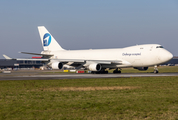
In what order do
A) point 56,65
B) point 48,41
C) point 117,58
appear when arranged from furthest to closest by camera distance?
point 48,41 → point 117,58 → point 56,65

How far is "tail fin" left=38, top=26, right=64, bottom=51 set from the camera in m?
60.1

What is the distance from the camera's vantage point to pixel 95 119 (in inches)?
391

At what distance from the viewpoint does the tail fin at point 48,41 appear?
60.1 metres

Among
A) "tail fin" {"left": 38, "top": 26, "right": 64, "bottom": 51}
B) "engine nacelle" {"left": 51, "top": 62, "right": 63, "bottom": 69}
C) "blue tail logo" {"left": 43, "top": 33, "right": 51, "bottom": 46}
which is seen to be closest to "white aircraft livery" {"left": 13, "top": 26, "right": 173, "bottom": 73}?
"engine nacelle" {"left": 51, "top": 62, "right": 63, "bottom": 69}

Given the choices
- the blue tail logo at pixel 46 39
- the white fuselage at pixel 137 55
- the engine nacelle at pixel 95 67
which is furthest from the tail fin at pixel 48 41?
the engine nacelle at pixel 95 67

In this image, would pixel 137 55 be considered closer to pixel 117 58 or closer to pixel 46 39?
pixel 117 58

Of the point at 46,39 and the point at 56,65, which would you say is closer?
the point at 56,65

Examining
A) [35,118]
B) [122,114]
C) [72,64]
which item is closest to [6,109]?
[35,118]

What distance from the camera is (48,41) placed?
60188 millimetres

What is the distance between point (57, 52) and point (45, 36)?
517 cm

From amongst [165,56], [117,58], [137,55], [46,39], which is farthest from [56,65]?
[165,56]

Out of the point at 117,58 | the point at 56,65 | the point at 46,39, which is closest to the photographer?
the point at 56,65

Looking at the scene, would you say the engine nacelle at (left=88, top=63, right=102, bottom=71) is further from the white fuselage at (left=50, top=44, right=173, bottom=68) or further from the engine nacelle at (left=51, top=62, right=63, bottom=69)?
the engine nacelle at (left=51, top=62, right=63, bottom=69)

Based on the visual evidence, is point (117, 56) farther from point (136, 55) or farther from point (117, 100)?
point (117, 100)
